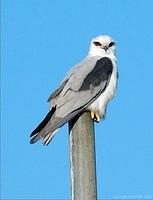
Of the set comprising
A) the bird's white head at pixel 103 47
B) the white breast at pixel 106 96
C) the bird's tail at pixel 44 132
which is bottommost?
the bird's tail at pixel 44 132

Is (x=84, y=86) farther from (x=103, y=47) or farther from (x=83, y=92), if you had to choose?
(x=103, y=47)

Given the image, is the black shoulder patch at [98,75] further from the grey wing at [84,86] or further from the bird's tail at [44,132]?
the bird's tail at [44,132]

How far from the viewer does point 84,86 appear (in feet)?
21.3

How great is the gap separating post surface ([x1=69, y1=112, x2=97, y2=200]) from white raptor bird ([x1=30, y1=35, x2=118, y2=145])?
130cm

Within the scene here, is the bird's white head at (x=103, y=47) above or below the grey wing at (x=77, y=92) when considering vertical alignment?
above

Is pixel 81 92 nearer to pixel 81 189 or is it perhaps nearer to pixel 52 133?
pixel 52 133

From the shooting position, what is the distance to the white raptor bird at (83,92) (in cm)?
556

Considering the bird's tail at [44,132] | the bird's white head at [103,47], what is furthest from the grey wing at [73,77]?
the bird's white head at [103,47]

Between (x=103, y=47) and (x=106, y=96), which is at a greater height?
(x=103, y=47)

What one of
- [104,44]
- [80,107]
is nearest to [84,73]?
[80,107]

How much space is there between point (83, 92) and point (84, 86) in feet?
0.25

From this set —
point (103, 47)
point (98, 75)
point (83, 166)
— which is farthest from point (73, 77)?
point (83, 166)

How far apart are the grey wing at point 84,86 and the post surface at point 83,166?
5.47 ft

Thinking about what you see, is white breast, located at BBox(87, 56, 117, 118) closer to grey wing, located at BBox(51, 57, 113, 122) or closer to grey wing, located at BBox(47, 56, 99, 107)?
grey wing, located at BBox(51, 57, 113, 122)
